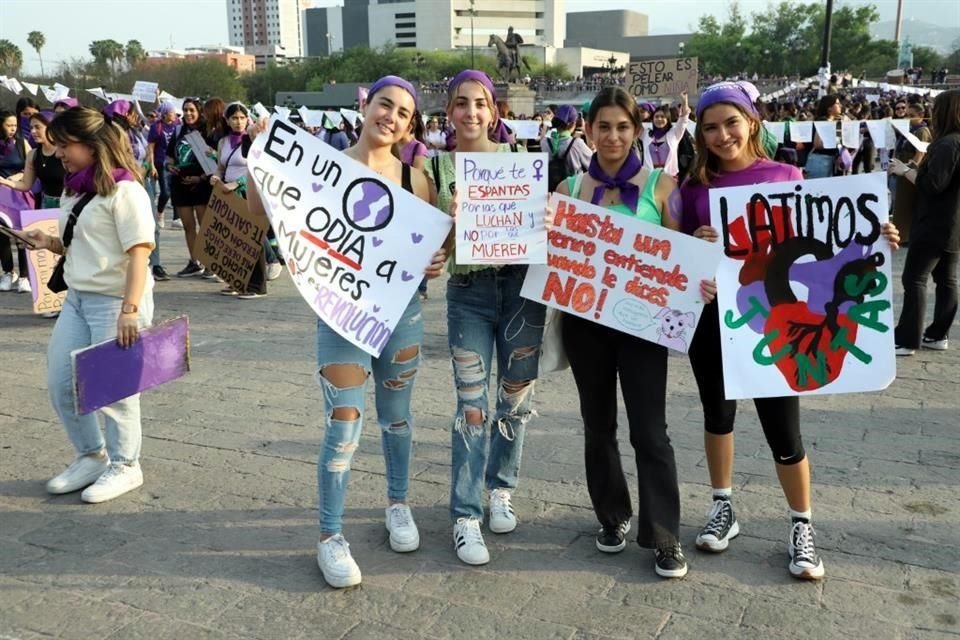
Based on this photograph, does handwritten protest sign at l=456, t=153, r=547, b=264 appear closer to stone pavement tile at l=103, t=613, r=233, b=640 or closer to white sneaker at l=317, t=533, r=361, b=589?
white sneaker at l=317, t=533, r=361, b=589

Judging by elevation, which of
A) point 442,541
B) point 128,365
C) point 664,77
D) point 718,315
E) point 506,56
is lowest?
point 442,541

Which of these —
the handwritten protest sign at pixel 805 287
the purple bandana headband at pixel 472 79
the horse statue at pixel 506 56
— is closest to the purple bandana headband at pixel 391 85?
the purple bandana headband at pixel 472 79

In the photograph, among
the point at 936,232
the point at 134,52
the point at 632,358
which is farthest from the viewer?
the point at 134,52

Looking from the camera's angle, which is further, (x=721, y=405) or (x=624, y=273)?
(x=721, y=405)

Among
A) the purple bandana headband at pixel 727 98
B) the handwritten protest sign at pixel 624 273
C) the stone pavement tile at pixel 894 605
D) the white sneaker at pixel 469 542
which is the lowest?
the stone pavement tile at pixel 894 605

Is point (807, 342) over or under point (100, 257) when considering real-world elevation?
under

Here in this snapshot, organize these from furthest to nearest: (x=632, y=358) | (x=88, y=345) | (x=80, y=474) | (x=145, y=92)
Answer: (x=145, y=92), (x=80, y=474), (x=88, y=345), (x=632, y=358)

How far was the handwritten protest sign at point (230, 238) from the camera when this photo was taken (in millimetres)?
7895

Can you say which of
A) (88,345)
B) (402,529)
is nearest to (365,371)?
(402,529)

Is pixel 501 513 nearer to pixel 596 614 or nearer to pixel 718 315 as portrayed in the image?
pixel 596 614

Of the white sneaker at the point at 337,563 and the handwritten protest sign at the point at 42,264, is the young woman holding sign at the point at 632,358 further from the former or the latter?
the handwritten protest sign at the point at 42,264

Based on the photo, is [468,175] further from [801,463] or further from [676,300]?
[801,463]

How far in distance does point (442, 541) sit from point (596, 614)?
79 centimetres

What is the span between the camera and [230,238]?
26.3 ft
